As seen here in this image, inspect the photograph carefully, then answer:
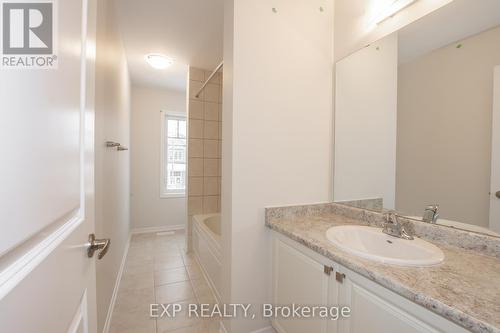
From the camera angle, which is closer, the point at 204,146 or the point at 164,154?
the point at 204,146

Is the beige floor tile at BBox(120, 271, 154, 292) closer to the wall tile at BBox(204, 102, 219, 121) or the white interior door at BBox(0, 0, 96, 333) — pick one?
the white interior door at BBox(0, 0, 96, 333)

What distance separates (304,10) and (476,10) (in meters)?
0.97

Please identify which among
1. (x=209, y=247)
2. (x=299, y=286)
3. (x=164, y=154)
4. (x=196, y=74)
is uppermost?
(x=196, y=74)

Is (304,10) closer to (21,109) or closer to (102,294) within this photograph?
(21,109)

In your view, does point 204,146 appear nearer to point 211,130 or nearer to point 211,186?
point 211,130

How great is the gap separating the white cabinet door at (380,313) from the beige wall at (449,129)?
0.64 metres

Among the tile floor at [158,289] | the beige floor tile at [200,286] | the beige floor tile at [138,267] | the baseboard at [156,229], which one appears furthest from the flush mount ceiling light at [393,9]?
the baseboard at [156,229]

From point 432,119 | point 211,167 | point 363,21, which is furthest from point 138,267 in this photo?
point 363,21

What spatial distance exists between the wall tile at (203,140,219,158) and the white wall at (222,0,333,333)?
5.53ft

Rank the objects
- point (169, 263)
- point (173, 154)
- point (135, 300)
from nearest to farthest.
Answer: point (135, 300)
point (169, 263)
point (173, 154)

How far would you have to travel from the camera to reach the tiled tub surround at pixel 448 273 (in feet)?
1.94

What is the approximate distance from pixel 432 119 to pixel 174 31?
7.87ft

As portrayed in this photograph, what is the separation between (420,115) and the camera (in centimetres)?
121

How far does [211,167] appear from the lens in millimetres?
3154
